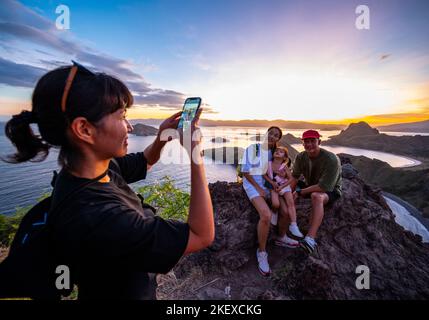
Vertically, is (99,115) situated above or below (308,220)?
above

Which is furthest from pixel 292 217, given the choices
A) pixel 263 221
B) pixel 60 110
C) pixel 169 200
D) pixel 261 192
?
pixel 60 110

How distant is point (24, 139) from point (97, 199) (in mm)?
804

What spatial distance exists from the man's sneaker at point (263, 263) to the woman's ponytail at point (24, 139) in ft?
14.8

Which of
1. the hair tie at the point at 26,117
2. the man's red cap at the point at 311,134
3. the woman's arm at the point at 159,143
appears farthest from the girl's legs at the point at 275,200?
the hair tie at the point at 26,117

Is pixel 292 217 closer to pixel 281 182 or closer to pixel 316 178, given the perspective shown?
pixel 281 182

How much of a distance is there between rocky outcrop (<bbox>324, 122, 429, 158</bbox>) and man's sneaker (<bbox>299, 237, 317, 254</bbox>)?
10912 centimetres

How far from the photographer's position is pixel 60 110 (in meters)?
1.20

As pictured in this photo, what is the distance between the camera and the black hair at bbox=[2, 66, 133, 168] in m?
1.20

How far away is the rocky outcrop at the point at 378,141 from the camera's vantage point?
8638 centimetres

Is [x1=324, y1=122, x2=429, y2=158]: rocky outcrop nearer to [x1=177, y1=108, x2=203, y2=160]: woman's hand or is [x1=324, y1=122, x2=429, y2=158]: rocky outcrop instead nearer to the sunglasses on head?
[x1=177, y1=108, x2=203, y2=160]: woman's hand
